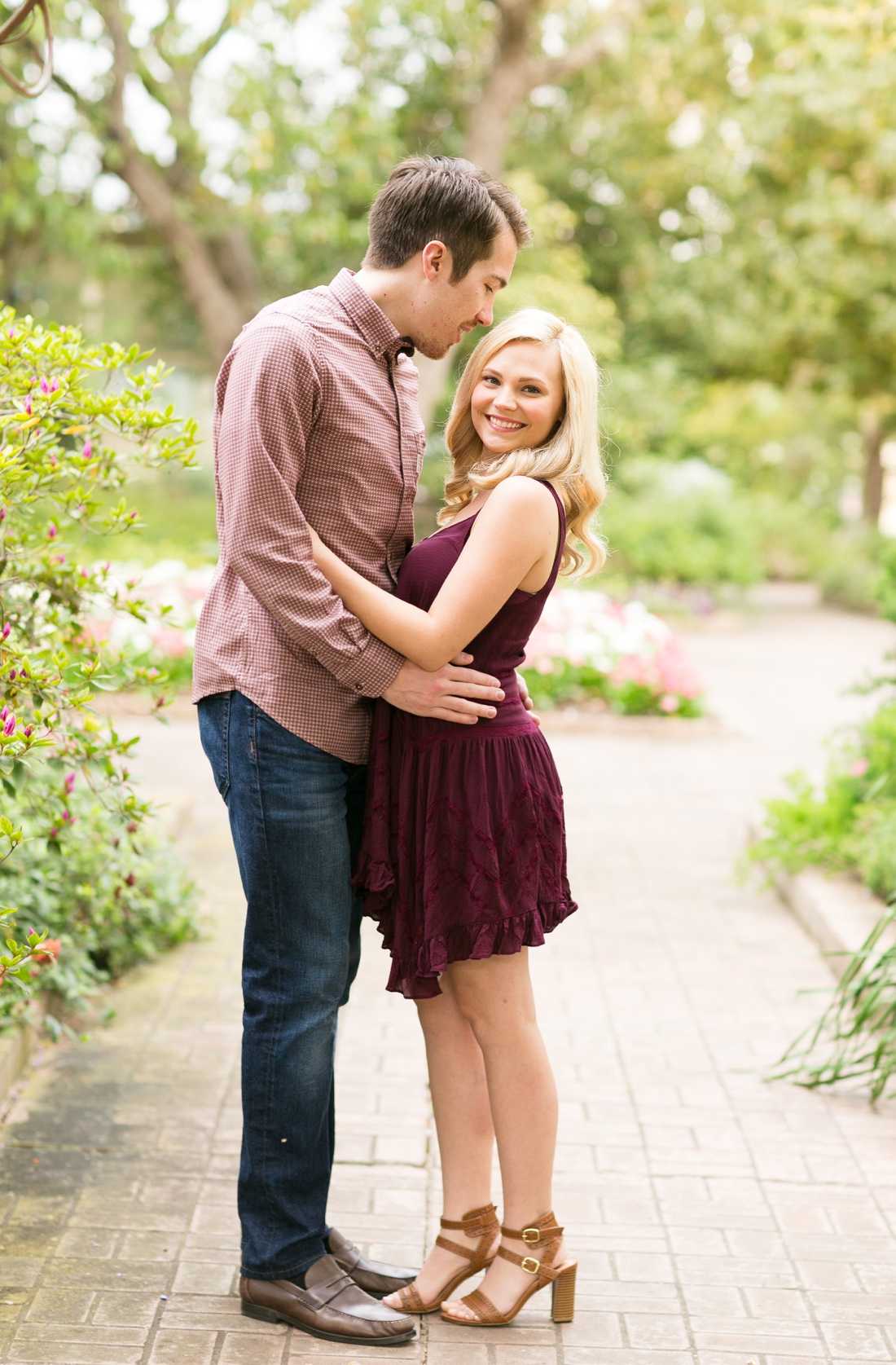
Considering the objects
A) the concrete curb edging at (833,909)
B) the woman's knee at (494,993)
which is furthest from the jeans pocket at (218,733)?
the concrete curb edging at (833,909)

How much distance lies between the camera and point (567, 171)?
752 inches

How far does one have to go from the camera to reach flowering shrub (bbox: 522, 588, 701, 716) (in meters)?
9.30

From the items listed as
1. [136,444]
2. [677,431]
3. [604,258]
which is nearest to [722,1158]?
[136,444]

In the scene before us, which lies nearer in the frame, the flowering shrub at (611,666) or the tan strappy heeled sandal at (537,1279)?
the tan strappy heeled sandal at (537,1279)

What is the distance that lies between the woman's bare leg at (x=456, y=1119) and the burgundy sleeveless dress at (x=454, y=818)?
16 cm

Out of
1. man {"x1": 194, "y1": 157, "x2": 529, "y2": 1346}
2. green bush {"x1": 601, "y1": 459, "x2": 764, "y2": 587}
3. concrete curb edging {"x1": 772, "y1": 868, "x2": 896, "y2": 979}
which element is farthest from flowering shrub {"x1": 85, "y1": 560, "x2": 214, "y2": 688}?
green bush {"x1": 601, "y1": 459, "x2": 764, "y2": 587}

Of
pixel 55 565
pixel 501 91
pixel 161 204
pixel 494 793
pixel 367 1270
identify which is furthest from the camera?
pixel 501 91

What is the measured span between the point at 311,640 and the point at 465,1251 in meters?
1.32

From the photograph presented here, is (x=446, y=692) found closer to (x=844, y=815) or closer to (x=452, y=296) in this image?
(x=452, y=296)

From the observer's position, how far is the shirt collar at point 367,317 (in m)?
2.46

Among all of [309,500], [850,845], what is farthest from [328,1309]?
[850,845]

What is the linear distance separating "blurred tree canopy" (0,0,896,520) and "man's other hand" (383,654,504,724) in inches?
440

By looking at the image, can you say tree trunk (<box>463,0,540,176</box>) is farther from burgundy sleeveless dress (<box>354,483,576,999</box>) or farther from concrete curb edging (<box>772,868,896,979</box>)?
burgundy sleeveless dress (<box>354,483,576,999</box>)

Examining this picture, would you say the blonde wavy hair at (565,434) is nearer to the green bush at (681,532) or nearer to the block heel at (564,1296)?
the block heel at (564,1296)
